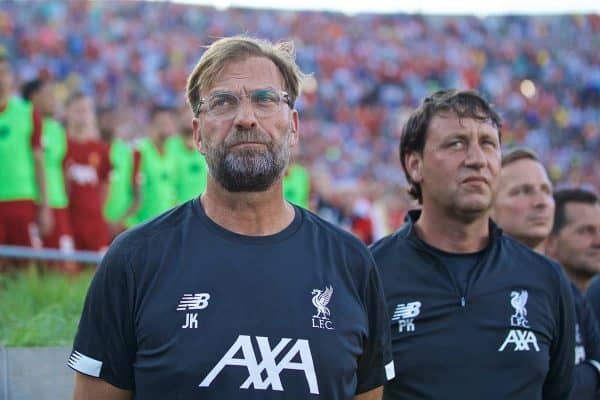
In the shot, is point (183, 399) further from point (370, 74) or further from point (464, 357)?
point (370, 74)

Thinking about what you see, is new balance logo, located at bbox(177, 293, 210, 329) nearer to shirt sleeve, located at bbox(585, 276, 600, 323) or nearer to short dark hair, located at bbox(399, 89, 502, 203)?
short dark hair, located at bbox(399, 89, 502, 203)

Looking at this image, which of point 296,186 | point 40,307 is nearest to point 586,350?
point 40,307

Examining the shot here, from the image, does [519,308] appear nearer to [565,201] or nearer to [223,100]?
[223,100]

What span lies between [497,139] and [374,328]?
48.0 inches

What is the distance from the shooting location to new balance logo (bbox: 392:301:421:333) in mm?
3654

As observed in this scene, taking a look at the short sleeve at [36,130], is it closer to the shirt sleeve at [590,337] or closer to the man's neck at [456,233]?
the man's neck at [456,233]

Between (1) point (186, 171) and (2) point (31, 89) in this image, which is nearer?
(2) point (31, 89)

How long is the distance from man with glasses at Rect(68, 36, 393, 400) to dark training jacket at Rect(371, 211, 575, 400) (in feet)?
1.58

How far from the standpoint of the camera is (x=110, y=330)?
284 centimetres

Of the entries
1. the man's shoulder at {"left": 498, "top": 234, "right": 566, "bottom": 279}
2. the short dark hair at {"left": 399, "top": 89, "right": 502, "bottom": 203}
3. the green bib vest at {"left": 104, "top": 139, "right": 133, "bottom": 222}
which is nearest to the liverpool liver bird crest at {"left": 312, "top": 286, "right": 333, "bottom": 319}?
the man's shoulder at {"left": 498, "top": 234, "right": 566, "bottom": 279}

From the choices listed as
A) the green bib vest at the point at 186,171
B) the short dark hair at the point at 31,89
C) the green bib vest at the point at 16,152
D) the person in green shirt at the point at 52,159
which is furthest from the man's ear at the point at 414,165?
the green bib vest at the point at 186,171

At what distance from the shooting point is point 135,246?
290 cm

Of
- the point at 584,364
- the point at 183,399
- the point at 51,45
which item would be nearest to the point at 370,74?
the point at 51,45

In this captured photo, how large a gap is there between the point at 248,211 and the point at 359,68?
22.1 meters
